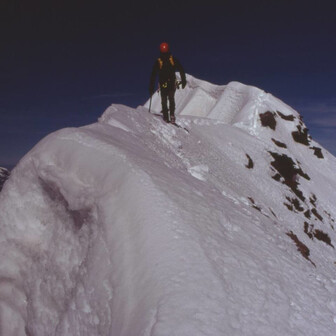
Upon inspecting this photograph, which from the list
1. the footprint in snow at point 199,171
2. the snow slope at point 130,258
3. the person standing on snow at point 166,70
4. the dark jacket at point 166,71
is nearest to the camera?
the snow slope at point 130,258

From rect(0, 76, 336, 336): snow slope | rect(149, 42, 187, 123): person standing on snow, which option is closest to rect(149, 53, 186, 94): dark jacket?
rect(149, 42, 187, 123): person standing on snow

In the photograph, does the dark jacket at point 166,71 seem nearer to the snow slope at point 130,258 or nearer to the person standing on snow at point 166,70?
the person standing on snow at point 166,70

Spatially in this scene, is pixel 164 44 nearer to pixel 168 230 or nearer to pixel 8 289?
pixel 168 230

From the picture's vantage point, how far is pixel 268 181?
19688mm

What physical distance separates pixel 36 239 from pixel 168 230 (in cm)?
371

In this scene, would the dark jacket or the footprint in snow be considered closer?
the footprint in snow

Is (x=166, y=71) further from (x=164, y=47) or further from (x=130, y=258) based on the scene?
(x=130, y=258)

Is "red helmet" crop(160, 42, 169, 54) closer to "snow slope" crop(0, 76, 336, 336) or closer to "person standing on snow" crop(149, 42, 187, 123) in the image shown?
"person standing on snow" crop(149, 42, 187, 123)

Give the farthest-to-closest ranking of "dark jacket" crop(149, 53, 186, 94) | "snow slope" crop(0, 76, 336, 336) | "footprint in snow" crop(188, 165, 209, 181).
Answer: "dark jacket" crop(149, 53, 186, 94), "footprint in snow" crop(188, 165, 209, 181), "snow slope" crop(0, 76, 336, 336)

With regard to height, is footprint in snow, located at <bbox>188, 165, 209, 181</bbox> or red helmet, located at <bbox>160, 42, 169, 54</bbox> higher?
red helmet, located at <bbox>160, 42, 169, 54</bbox>

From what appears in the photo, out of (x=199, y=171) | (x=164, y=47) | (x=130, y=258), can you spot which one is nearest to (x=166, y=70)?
(x=164, y=47)

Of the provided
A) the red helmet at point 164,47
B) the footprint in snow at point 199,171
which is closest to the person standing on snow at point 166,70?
the red helmet at point 164,47

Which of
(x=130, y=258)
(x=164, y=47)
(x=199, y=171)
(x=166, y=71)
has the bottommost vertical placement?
(x=199, y=171)

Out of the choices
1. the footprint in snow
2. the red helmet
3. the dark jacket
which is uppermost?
the red helmet
